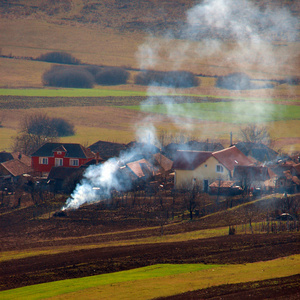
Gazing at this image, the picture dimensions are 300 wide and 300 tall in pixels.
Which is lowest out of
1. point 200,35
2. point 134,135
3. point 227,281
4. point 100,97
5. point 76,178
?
point 227,281

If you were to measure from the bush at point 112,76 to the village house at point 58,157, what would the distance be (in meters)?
61.9

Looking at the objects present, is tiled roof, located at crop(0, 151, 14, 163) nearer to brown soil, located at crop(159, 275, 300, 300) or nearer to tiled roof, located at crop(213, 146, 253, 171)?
tiled roof, located at crop(213, 146, 253, 171)

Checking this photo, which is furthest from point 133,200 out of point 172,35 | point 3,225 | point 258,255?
point 172,35

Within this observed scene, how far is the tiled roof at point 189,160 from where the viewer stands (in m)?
66.2

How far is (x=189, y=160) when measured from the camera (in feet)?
221

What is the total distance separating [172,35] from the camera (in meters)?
163

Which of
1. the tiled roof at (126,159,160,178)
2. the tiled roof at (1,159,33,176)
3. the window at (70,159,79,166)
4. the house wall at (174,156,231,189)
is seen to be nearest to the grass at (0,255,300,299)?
the house wall at (174,156,231,189)

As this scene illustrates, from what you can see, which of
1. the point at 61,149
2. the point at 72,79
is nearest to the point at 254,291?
the point at 61,149

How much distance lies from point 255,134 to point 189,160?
127ft

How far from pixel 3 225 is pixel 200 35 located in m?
88.1

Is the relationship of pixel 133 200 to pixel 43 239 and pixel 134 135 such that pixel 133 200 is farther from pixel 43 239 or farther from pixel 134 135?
pixel 134 135

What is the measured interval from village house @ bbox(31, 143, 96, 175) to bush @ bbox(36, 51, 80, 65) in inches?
3665

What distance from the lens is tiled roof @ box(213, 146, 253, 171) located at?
218ft

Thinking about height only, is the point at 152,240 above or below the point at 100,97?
below
